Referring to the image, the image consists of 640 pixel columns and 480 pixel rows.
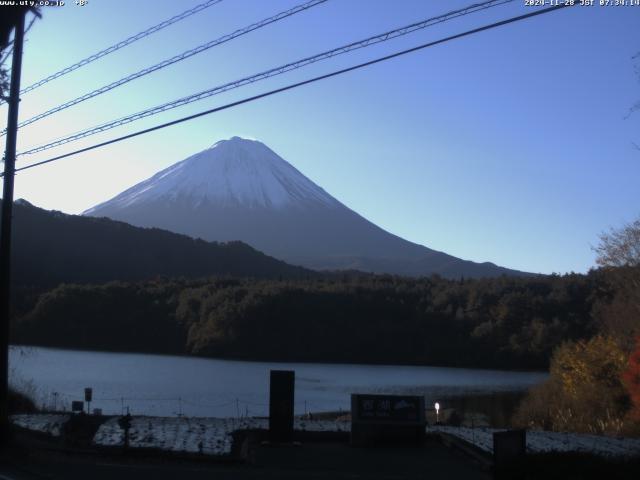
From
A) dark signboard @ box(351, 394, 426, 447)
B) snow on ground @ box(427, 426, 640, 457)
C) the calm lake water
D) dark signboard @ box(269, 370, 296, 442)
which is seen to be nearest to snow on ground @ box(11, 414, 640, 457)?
snow on ground @ box(427, 426, 640, 457)

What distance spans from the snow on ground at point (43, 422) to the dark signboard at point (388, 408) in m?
5.84

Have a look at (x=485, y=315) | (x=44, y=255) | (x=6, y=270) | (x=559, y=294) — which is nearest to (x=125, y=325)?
(x=44, y=255)

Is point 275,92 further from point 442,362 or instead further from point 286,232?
point 286,232

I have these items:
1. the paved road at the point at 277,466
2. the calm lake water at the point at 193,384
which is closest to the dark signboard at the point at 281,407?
the paved road at the point at 277,466

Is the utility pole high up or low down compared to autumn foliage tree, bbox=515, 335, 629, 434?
up

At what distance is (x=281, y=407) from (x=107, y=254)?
55532 millimetres

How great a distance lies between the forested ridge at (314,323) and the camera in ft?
175

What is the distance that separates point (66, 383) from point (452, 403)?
16.0 meters

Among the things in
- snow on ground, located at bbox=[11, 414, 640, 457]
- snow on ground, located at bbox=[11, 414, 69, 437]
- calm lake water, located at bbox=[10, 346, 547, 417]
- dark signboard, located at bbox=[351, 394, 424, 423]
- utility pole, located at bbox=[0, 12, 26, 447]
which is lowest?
calm lake water, located at bbox=[10, 346, 547, 417]

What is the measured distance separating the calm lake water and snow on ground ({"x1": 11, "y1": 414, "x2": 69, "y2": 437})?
6248 mm

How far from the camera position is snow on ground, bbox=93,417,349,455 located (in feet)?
48.5

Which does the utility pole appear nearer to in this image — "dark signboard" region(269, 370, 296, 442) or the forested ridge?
"dark signboard" region(269, 370, 296, 442)

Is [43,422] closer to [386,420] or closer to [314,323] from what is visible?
[386,420]

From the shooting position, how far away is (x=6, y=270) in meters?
14.6
